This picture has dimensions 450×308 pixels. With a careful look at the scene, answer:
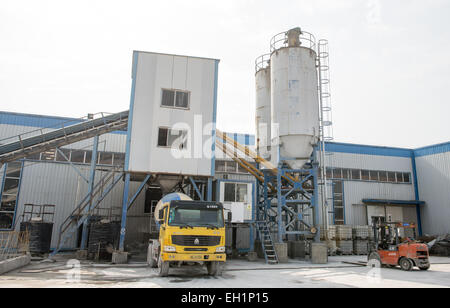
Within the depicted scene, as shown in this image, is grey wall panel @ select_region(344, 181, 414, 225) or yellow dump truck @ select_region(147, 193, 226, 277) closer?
yellow dump truck @ select_region(147, 193, 226, 277)

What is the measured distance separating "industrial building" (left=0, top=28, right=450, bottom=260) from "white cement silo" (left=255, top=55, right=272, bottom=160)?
79 millimetres

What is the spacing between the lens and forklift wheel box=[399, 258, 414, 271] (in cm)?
1567

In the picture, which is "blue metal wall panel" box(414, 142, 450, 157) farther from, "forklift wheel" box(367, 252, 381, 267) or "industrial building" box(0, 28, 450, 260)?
"forklift wheel" box(367, 252, 381, 267)

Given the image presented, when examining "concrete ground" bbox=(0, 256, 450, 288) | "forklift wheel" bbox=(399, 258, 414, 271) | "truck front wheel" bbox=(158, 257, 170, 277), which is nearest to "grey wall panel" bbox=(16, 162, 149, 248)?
"concrete ground" bbox=(0, 256, 450, 288)

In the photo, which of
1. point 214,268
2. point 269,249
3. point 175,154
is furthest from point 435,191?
point 214,268

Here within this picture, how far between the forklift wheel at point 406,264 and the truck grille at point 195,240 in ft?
33.3

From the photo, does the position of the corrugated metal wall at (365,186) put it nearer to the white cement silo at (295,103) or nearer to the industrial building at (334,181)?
the industrial building at (334,181)

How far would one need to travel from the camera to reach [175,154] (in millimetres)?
19734

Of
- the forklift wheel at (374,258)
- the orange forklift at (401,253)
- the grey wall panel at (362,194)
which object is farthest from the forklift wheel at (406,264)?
the grey wall panel at (362,194)

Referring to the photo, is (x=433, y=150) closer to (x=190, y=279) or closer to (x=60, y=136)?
(x=190, y=279)

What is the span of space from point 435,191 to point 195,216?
2903 centimetres

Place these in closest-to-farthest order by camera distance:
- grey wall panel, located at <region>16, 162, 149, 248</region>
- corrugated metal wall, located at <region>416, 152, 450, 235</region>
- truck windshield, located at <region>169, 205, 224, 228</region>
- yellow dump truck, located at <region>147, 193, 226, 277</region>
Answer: yellow dump truck, located at <region>147, 193, 226, 277</region> < truck windshield, located at <region>169, 205, 224, 228</region> < grey wall panel, located at <region>16, 162, 149, 248</region> < corrugated metal wall, located at <region>416, 152, 450, 235</region>

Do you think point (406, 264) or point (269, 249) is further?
point (269, 249)
